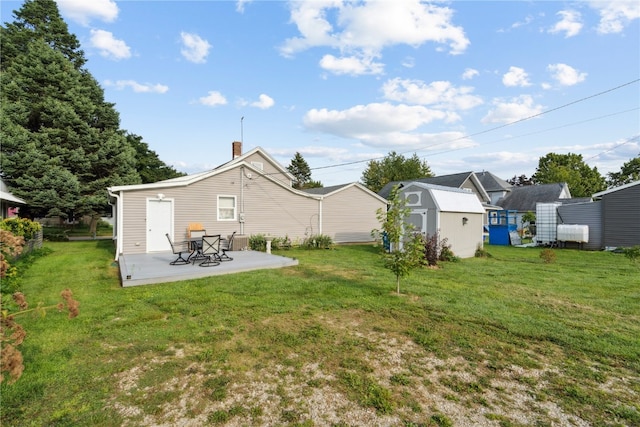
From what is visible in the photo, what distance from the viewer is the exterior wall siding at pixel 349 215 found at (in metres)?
17.2

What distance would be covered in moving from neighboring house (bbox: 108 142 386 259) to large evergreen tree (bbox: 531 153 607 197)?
41633 mm

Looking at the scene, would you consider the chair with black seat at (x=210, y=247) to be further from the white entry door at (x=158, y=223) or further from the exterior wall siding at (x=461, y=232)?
the exterior wall siding at (x=461, y=232)

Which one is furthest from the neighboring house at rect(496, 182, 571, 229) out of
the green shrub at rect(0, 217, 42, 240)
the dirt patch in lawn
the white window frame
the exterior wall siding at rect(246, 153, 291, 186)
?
the green shrub at rect(0, 217, 42, 240)

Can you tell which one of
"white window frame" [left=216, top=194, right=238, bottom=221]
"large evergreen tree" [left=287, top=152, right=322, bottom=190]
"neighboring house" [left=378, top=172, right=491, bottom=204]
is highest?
"large evergreen tree" [left=287, top=152, right=322, bottom=190]

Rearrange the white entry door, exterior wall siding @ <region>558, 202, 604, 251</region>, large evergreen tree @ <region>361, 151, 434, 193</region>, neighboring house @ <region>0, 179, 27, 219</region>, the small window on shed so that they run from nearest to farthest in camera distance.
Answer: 1. the white entry door
2. the small window on shed
3. neighboring house @ <region>0, 179, 27, 219</region>
4. exterior wall siding @ <region>558, 202, 604, 251</region>
5. large evergreen tree @ <region>361, 151, 434, 193</region>

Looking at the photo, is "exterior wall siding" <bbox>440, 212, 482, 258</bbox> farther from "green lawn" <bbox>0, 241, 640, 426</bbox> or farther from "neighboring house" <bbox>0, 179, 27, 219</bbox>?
"neighboring house" <bbox>0, 179, 27, 219</bbox>

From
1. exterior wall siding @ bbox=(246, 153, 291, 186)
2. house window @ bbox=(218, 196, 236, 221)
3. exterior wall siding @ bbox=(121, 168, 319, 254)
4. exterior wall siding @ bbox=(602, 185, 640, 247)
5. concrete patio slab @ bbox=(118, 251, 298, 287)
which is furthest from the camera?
exterior wall siding @ bbox=(246, 153, 291, 186)

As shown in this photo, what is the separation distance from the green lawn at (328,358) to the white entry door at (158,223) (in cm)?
525

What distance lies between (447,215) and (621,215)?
11378 mm

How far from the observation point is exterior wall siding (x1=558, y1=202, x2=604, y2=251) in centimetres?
1686

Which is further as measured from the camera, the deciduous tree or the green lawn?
the deciduous tree

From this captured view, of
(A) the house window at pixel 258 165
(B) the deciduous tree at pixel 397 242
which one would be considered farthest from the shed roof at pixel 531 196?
(B) the deciduous tree at pixel 397 242

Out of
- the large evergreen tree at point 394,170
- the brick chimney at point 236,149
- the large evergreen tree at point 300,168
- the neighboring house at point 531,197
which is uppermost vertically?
the large evergreen tree at point 300,168

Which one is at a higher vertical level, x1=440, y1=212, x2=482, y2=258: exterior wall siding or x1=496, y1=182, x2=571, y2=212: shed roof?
x1=496, y1=182, x2=571, y2=212: shed roof
